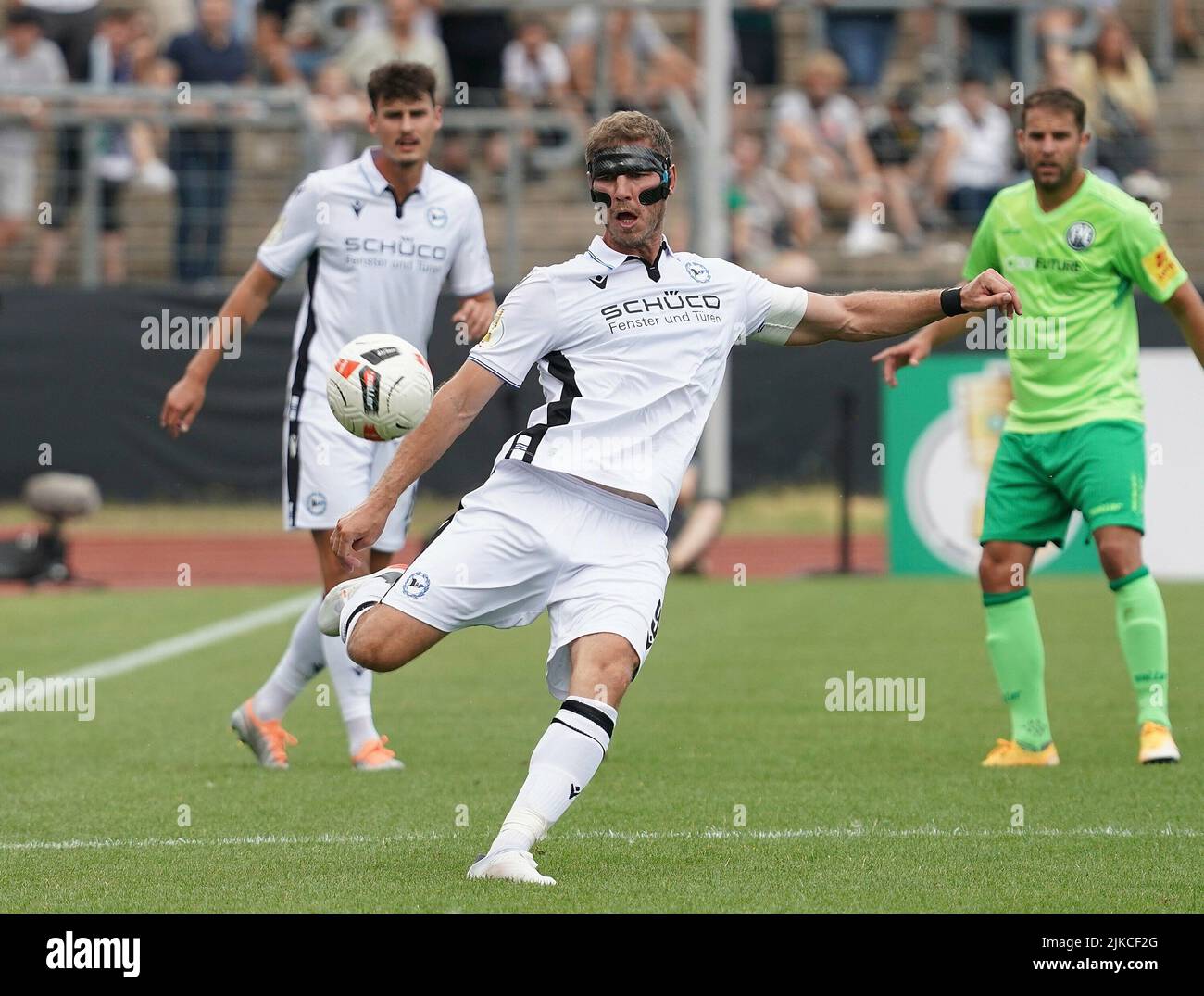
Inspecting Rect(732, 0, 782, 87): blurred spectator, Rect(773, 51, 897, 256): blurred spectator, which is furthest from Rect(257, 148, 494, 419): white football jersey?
Rect(732, 0, 782, 87): blurred spectator

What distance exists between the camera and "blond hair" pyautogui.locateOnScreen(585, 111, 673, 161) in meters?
5.93

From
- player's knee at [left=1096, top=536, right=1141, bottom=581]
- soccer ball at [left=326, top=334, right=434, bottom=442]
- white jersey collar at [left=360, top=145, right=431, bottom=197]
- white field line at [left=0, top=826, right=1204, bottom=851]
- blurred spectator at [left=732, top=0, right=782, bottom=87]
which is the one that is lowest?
white field line at [left=0, top=826, right=1204, bottom=851]

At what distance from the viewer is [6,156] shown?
63.7 ft

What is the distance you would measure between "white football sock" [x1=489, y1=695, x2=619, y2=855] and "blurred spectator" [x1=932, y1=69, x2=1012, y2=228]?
1486 centimetres

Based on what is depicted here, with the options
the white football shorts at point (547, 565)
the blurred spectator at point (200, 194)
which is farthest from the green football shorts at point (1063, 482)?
the blurred spectator at point (200, 194)

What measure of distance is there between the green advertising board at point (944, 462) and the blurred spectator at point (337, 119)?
5716 millimetres

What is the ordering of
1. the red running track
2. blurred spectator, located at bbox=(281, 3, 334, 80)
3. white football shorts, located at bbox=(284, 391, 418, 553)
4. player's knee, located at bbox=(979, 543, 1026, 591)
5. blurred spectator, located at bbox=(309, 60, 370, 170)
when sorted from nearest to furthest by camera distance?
1. white football shorts, located at bbox=(284, 391, 418, 553)
2. player's knee, located at bbox=(979, 543, 1026, 591)
3. the red running track
4. blurred spectator, located at bbox=(309, 60, 370, 170)
5. blurred spectator, located at bbox=(281, 3, 334, 80)

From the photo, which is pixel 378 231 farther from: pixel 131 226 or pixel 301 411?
pixel 131 226

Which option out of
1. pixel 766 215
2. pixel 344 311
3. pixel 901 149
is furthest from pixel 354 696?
pixel 901 149

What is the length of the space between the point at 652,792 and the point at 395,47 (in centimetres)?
1300

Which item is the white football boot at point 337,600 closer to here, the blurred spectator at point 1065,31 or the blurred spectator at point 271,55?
the blurred spectator at point 271,55

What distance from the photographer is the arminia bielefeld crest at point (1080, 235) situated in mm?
8227

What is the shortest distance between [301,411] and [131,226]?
12.1 metres

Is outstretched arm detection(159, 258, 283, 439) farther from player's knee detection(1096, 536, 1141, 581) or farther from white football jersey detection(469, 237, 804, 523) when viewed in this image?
player's knee detection(1096, 536, 1141, 581)
